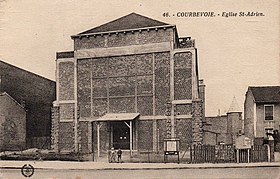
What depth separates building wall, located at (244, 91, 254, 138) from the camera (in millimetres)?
3104

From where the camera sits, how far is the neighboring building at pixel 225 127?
3111 mm

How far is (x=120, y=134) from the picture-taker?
3.45m

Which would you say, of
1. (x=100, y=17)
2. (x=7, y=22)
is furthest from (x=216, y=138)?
Answer: (x=7, y=22)

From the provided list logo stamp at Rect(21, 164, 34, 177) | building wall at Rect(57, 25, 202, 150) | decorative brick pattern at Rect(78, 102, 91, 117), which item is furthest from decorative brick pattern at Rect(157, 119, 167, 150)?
logo stamp at Rect(21, 164, 34, 177)

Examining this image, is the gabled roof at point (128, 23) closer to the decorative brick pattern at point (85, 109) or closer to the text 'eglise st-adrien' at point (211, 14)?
the text 'eglise st-adrien' at point (211, 14)

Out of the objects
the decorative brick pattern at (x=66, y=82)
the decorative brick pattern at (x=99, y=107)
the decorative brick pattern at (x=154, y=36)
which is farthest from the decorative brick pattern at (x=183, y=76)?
the decorative brick pattern at (x=66, y=82)

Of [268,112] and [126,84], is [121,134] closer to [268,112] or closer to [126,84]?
[126,84]

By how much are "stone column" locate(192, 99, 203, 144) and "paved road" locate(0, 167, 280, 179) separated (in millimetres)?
223

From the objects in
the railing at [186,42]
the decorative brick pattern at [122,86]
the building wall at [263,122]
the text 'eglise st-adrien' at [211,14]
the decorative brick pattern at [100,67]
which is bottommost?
the building wall at [263,122]

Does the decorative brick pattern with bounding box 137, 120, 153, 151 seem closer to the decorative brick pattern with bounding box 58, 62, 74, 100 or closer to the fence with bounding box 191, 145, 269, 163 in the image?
the fence with bounding box 191, 145, 269, 163

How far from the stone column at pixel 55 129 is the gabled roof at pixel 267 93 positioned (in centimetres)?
129

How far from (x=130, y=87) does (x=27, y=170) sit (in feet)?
2.79

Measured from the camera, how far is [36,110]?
3367mm

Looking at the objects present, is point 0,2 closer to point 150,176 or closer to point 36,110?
point 36,110
